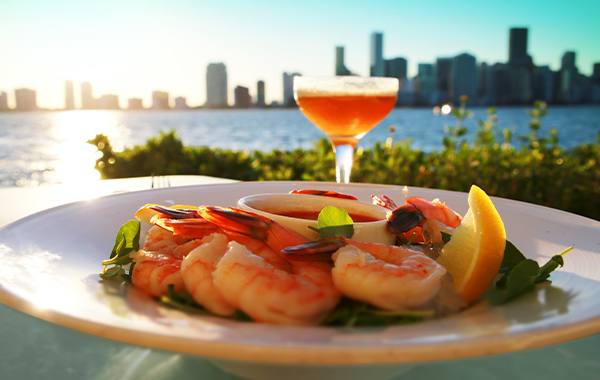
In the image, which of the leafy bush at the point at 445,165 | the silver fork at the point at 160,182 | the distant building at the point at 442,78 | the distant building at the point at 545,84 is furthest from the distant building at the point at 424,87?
the silver fork at the point at 160,182

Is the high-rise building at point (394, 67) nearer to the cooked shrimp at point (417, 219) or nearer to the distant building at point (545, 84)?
the distant building at point (545, 84)

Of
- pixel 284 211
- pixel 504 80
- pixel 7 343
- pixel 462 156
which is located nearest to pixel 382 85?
pixel 284 211

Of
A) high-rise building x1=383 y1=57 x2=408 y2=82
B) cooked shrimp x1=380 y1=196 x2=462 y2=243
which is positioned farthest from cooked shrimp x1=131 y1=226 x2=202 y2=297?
high-rise building x1=383 y1=57 x2=408 y2=82

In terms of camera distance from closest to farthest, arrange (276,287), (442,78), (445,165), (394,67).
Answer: (276,287), (445,165), (394,67), (442,78)

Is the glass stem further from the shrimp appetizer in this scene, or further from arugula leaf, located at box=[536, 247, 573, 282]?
arugula leaf, located at box=[536, 247, 573, 282]

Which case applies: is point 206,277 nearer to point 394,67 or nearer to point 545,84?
point 394,67

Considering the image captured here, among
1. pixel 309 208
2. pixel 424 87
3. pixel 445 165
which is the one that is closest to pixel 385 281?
pixel 309 208
